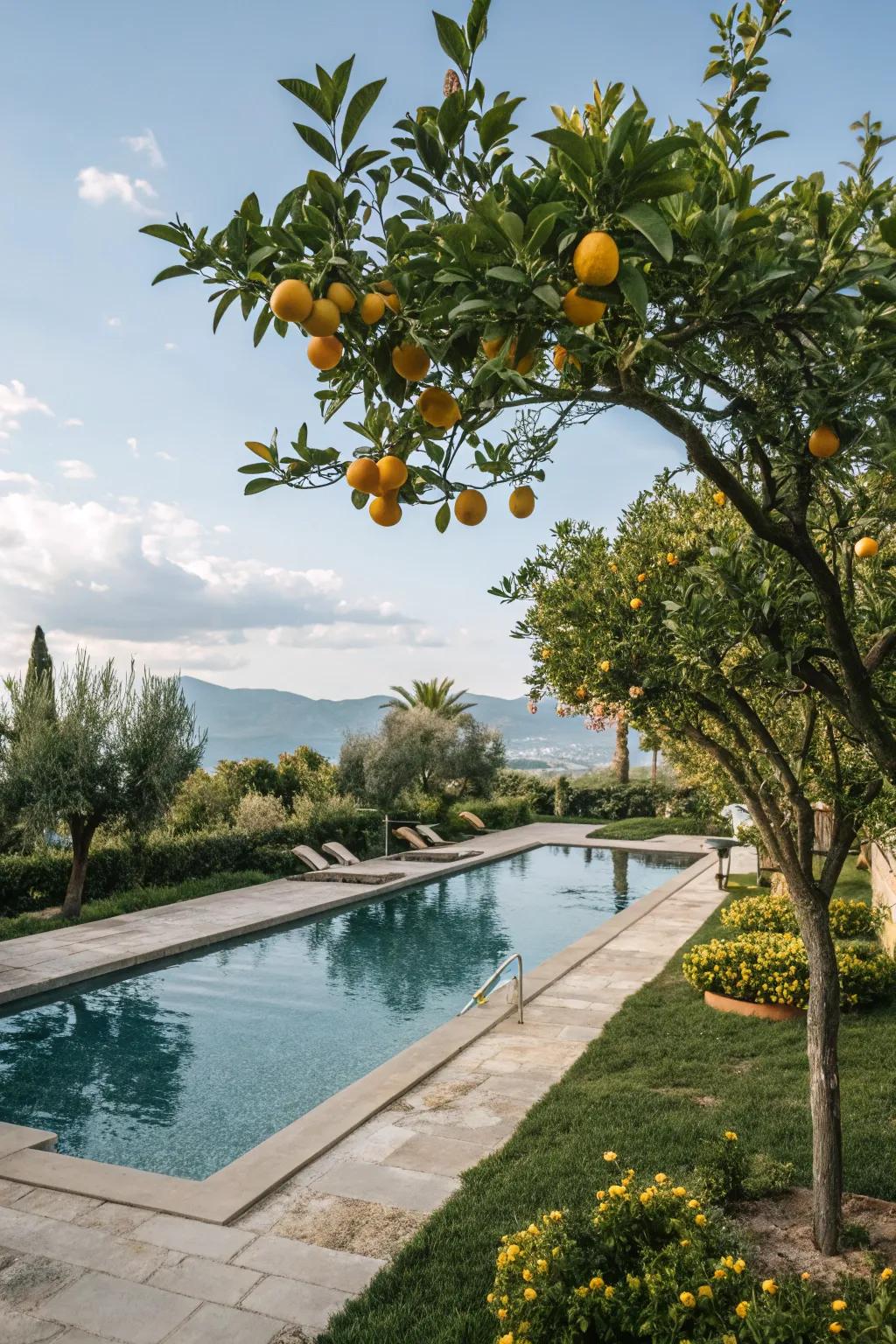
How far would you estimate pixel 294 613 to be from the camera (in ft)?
124

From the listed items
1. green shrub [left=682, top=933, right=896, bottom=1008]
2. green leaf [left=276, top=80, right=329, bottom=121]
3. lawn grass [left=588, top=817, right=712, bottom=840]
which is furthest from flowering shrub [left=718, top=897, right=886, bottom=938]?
lawn grass [left=588, top=817, right=712, bottom=840]

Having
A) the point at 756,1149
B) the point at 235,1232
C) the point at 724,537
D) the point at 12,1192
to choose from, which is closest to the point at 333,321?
the point at 724,537

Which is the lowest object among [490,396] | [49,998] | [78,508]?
[49,998]

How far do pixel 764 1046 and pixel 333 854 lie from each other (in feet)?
37.7

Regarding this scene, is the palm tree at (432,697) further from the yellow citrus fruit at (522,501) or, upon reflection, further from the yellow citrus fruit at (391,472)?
the yellow citrus fruit at (391,472)

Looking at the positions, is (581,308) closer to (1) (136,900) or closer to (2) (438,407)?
(2) (438,407)

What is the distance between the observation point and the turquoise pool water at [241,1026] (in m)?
6.39

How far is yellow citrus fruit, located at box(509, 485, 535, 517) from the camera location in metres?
1.96

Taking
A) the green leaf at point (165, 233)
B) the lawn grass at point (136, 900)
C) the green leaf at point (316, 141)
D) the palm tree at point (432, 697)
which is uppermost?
the palm tree at point (432, 697)

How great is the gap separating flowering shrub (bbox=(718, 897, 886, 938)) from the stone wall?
0.17m

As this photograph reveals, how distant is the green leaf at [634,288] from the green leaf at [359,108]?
468 mm

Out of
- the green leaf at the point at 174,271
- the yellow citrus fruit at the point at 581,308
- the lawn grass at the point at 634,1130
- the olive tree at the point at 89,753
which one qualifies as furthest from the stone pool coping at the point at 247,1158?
the olive tree at the point at 89,753

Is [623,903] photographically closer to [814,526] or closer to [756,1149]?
[756,1149]

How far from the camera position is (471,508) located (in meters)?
1.87
